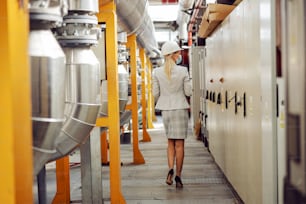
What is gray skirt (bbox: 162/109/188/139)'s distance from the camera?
18.8ft

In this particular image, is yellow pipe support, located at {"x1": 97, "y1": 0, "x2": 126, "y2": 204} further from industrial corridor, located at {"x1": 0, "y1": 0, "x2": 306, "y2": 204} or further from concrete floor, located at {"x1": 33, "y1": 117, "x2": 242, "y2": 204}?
concrete floor, located at {"x1": 33, "y1": 117, "x2": 242, "y2": 204}

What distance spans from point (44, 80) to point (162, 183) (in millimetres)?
3974

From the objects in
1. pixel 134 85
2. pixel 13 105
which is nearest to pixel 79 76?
pixel 13 105

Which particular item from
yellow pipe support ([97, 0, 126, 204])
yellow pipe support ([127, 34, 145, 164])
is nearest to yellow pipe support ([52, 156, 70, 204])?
yellow pipe support ([97, 0, 126, 204])

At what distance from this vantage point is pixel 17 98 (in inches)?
67.8

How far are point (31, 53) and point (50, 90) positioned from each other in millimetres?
189

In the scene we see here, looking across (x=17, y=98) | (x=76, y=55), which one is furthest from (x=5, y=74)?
(x=76, y=55)

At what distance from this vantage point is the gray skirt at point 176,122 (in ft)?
18.8

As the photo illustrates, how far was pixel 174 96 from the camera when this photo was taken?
5.75 m

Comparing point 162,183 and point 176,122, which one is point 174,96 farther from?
point 162,183

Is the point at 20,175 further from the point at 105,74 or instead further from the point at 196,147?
the point at 196,147

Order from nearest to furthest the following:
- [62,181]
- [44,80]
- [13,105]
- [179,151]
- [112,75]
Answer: [13,105] → [44,80] → [112,75] → [62,181] → [179,151]

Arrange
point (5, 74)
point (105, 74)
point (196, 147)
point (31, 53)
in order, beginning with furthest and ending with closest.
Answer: point (196, 147), point (105, 74), point (31, 53), point (5, 74)

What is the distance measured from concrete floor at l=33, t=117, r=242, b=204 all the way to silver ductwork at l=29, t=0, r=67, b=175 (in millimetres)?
2902
